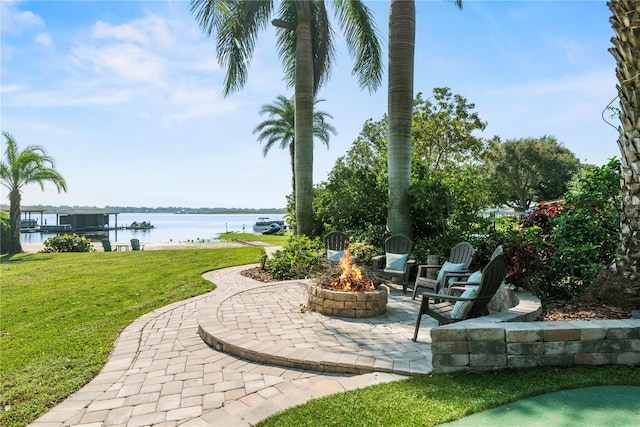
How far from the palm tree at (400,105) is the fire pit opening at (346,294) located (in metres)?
3.04

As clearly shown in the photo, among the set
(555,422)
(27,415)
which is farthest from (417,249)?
(27,415)

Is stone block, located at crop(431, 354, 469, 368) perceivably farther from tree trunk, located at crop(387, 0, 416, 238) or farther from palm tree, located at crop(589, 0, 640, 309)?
tree trunk, located at crop(387, 0, 416, 238)

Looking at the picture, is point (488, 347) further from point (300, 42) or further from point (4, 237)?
point (4, 237)

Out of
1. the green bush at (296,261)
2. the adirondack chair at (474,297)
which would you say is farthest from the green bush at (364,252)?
the adirondack chair at (474,297)

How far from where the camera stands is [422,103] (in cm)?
1928

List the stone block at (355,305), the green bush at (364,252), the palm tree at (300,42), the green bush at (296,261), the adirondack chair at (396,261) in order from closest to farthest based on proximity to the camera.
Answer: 1. the stone block at (355,305)
2. the adirondack chair at (396,261)
3. the green bush at (364,252)
4. the green bush at (296,261)
5. the palm tree at (300,42)

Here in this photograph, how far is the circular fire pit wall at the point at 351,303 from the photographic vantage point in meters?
5.09

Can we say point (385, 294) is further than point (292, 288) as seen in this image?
No

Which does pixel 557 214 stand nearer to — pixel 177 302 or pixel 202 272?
pixel 177 302

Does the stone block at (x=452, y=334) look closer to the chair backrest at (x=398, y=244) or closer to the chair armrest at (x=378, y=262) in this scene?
the chair armrest at (x=378, y=262)

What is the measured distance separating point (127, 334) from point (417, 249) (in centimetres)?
562

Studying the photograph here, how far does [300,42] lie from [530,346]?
379 inches

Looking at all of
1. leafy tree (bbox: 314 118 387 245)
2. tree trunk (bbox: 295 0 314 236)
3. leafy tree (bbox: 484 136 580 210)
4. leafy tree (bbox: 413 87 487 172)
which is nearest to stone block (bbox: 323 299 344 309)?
leafy tree (bbox: 314 118 387 245)

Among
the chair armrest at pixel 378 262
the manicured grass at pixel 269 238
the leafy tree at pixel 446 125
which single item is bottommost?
the manicured grass at pixel 269 238
